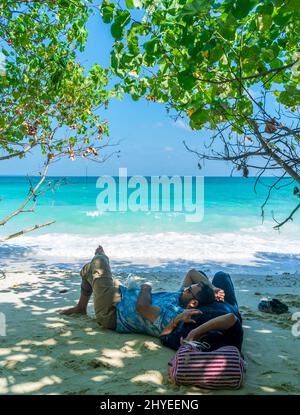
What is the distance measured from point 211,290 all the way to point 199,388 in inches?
46.5

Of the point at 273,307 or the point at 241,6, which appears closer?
the point at 241,6

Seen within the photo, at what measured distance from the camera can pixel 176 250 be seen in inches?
569

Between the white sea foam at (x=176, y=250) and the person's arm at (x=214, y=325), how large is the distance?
729cm

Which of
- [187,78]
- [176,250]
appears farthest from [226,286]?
[176,250]

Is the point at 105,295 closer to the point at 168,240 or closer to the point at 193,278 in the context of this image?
the point at 193,278

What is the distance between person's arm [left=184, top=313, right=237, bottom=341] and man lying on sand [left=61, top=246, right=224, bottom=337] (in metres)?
0.38

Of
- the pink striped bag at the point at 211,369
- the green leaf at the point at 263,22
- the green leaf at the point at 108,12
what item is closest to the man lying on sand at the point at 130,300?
the pink striped bag at the point at 211,369

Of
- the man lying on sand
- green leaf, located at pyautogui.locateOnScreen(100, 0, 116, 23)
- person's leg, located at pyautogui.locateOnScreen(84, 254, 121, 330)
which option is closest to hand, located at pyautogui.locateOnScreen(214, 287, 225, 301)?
the man lying on sand

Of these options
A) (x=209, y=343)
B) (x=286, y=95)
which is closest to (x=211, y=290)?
(x=209, y=343)

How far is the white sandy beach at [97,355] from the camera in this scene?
331 cm

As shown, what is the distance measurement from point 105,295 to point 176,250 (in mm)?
9895

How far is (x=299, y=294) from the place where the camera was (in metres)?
7.48

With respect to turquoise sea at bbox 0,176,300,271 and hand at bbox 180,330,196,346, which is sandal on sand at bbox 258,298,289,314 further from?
turquoise sea at bbox 0,176,300,271

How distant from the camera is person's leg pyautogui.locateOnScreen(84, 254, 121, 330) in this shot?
15.3 ft
